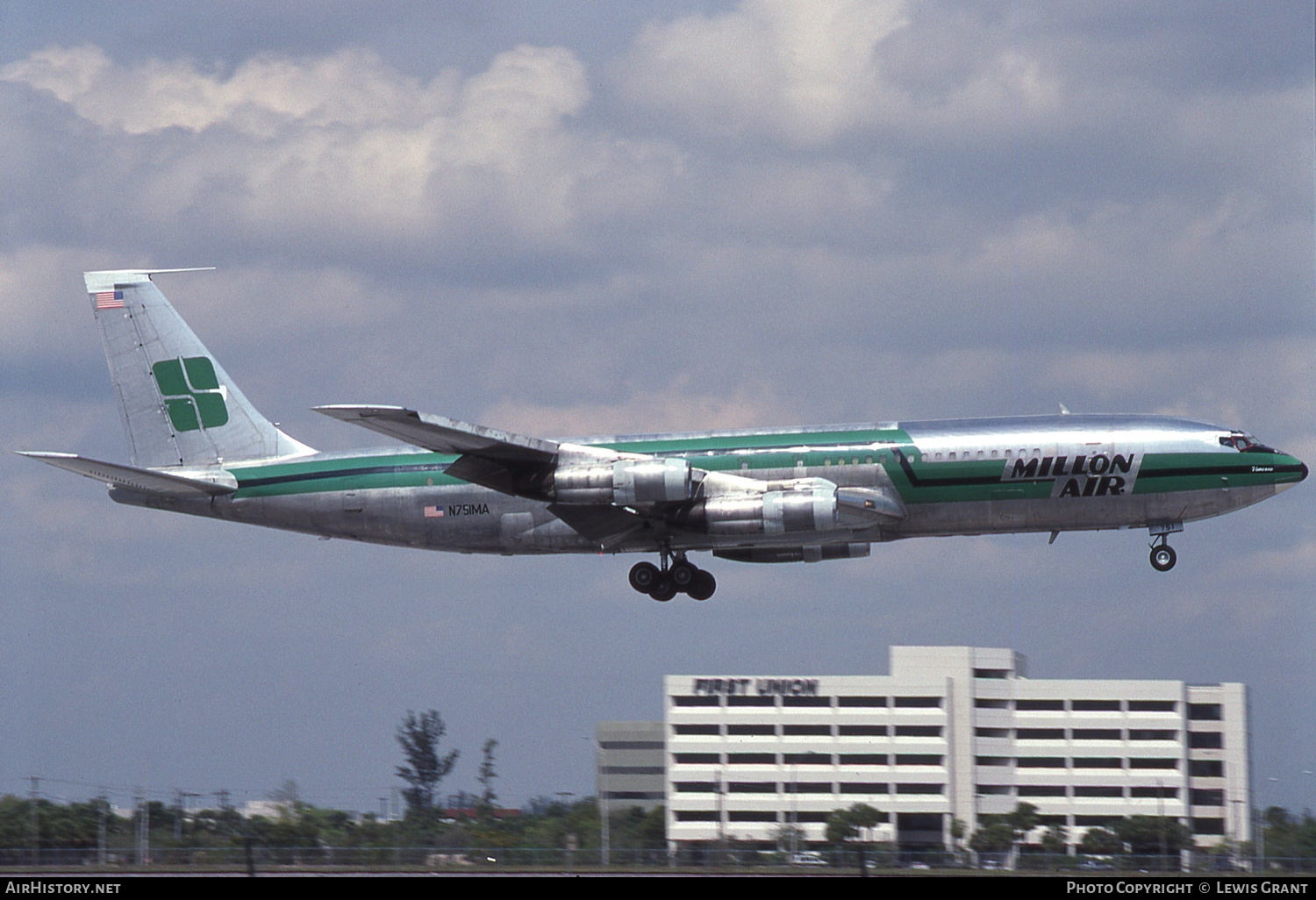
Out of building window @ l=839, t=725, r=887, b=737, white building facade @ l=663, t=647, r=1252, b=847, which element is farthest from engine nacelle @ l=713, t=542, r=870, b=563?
building window @ l=839, t=725, r=887, b=737

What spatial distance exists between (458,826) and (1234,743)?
200 feet

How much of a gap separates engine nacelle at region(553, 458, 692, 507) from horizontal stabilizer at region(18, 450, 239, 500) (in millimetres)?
13771

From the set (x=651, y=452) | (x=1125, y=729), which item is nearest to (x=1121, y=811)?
(x=1125, y=729)

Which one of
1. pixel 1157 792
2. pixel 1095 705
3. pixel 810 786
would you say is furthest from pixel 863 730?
pixel 1157 792

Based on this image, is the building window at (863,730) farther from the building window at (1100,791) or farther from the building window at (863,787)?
the building window at (1100,791)

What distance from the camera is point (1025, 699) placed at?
373 feet

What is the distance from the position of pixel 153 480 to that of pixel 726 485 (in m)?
20.5

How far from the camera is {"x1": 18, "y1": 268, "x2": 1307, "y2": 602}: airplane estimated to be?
54.2 m

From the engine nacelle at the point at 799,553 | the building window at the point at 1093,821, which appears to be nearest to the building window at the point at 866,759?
the building window at the point at 1093,821

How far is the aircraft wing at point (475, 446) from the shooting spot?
52.3 metres
